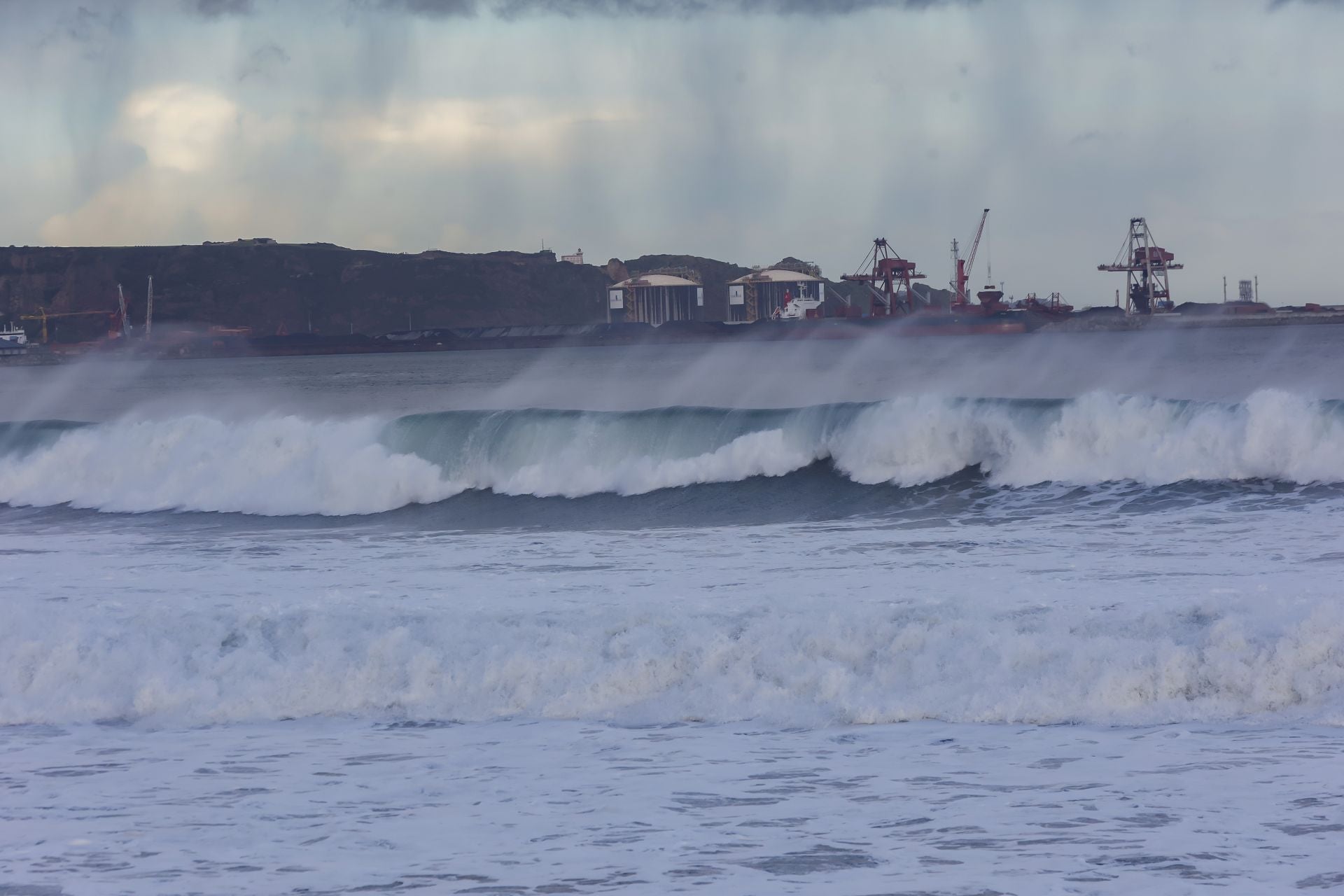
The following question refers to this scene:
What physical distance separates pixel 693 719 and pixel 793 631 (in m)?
1.26

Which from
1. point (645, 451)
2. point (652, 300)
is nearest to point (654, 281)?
point (652, 300)

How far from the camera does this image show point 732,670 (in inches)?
327

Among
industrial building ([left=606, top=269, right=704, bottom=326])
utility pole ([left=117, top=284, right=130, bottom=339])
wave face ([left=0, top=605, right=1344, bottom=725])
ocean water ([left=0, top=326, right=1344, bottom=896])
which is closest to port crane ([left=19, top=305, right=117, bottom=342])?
utility pole ([left=117, top=284, right=130, bottom=339])

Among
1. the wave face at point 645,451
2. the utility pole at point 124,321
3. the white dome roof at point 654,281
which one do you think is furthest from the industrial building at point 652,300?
the wave face at point 645,451

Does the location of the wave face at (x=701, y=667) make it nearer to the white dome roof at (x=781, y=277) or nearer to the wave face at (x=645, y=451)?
the wave face at (x=645, y=451)

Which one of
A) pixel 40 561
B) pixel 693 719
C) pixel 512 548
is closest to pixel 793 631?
pixel 693 719

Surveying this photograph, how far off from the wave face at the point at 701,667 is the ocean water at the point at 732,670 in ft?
0.09

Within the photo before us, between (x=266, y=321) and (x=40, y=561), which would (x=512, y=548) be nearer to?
(x=40, y=561)

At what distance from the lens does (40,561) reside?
45.1ft

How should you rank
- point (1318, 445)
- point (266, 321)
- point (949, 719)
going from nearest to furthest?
point (949, 719) < point (1318, 445) < point (266, 321)

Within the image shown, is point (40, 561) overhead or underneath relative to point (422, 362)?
underneath

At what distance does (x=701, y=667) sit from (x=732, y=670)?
21 centimetres

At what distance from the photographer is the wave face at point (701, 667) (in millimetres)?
7531

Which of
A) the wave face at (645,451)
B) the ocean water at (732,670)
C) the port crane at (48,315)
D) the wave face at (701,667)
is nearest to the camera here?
the ocean water at (732,670)
